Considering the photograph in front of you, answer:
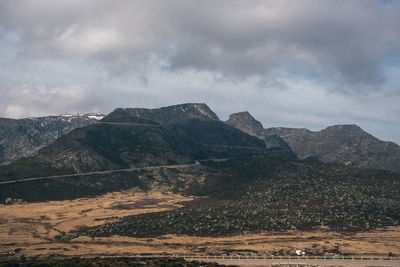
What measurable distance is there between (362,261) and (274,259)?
23862mm

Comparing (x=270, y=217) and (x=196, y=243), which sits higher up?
(x=270, y=217)

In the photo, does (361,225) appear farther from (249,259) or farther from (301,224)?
(249,259)

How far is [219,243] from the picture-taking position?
4975 inches

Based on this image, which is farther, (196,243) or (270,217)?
(270,217)

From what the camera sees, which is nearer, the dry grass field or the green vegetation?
the dry grass field

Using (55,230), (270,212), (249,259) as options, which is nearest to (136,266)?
(249,259)

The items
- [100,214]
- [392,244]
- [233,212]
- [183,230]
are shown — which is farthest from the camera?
[100,214]

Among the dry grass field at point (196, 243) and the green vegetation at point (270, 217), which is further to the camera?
the green vegetation at point (270, 217)

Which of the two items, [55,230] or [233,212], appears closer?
[55,230]

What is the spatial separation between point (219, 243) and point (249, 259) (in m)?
27.7

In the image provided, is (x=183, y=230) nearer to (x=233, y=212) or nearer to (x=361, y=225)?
(x=233, y=212)

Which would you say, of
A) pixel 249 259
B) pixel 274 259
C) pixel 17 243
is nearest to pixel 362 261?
pixel 274 259

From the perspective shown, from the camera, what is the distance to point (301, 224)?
15212cm

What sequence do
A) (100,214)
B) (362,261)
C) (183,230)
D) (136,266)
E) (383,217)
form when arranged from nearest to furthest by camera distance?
(136,266) → (362,261) → (183,230) → (383,217) → (100,214)
